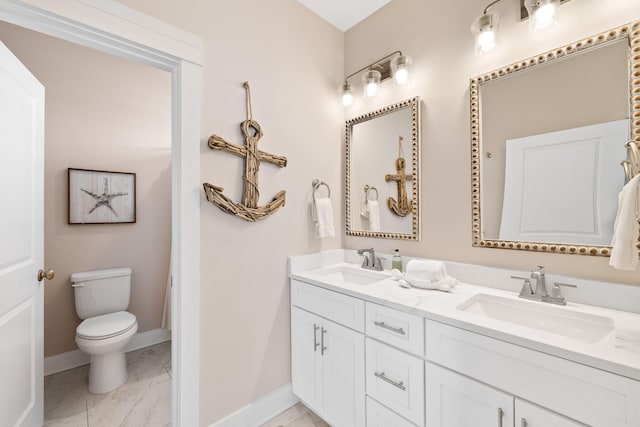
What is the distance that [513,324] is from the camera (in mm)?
973

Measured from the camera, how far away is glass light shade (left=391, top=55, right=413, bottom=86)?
169 cm

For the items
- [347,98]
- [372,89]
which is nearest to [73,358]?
[347,98]

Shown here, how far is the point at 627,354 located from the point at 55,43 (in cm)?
372

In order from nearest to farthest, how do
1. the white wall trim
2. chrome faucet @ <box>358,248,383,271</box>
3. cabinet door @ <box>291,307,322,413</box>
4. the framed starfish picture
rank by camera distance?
the white wall trim < cabinet door @ <box>291,307,322,413</box> < chrome faucet @ <box>358,248,383,271</box> < the framed starfish picture

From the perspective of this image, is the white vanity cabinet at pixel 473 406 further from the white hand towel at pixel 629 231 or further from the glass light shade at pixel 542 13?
the glass light shade at pixel 542 13

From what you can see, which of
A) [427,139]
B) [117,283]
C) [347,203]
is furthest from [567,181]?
[117,283]

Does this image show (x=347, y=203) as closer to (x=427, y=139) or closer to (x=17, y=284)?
(x=427, y=139)

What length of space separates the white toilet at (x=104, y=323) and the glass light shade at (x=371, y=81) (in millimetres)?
2443

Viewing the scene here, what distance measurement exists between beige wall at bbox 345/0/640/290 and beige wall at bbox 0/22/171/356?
7.23 ft

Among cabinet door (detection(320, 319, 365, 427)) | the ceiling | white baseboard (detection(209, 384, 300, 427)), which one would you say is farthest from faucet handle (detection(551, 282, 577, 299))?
the ceiling

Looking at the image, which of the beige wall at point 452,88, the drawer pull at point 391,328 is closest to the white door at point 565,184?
the beige wall at point 452,88

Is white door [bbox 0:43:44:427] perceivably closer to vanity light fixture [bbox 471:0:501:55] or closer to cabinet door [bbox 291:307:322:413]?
cabinet door [bbox 291:307:322:413]

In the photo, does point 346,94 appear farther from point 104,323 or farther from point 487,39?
point 104,323

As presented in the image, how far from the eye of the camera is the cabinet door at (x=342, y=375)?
4.40 feet
